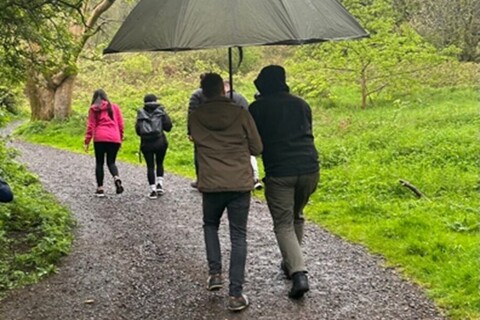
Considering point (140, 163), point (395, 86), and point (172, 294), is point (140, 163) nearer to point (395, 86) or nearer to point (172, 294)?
point (172, 294)

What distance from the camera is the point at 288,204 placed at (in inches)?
222

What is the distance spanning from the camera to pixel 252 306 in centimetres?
542

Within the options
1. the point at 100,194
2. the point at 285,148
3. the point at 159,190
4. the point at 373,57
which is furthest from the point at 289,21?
the point at 373,57

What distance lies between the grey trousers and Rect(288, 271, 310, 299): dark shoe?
0.05 m

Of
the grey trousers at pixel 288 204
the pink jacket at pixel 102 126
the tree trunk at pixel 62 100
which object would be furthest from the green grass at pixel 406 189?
the pink jacket at pixel 102 126

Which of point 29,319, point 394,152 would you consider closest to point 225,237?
point 29,319

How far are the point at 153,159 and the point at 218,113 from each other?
5221 millimetres

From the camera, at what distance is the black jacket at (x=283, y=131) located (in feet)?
18.1

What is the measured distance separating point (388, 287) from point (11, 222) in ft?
15.9

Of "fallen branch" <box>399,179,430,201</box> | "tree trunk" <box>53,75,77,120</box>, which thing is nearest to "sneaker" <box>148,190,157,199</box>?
"fallen branch" <box>399,179,430,201</box>

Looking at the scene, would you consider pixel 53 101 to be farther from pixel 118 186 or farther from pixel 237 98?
pixel 237 98

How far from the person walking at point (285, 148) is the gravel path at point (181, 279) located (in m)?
0.43

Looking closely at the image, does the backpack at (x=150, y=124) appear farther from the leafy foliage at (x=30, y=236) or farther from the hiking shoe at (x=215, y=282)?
the hiking shoe at (x=215, y=282)

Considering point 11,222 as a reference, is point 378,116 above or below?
below
